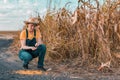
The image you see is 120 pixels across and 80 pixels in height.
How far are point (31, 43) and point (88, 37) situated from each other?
7.37 feet

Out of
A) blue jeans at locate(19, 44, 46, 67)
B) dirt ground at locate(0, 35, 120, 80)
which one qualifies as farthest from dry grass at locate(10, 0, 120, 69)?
blue jeans at locate(19, 44, 46, 67)

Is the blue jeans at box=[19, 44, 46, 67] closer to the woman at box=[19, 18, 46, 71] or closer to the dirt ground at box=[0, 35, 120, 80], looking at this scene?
the woman at box=[19, 18, 46, 71]

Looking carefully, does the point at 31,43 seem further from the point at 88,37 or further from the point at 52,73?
the point at 88,37

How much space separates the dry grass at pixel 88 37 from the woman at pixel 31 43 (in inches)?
63.0

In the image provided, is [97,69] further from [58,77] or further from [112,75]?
[58,77]

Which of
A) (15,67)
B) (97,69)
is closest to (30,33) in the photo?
(15,67)

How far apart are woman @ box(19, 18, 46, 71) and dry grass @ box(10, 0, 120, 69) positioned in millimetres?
1601

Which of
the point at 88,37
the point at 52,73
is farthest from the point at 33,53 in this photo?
the point at 88,37

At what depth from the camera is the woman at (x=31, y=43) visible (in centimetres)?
1209

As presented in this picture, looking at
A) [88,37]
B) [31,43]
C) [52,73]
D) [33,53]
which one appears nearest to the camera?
[52,73]

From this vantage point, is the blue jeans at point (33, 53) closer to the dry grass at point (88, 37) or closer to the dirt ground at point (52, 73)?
the dirt ground at point (52, 73)

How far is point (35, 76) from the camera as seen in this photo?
1087 centimetres

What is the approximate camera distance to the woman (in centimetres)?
1209

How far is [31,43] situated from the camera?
12398 millimetres
